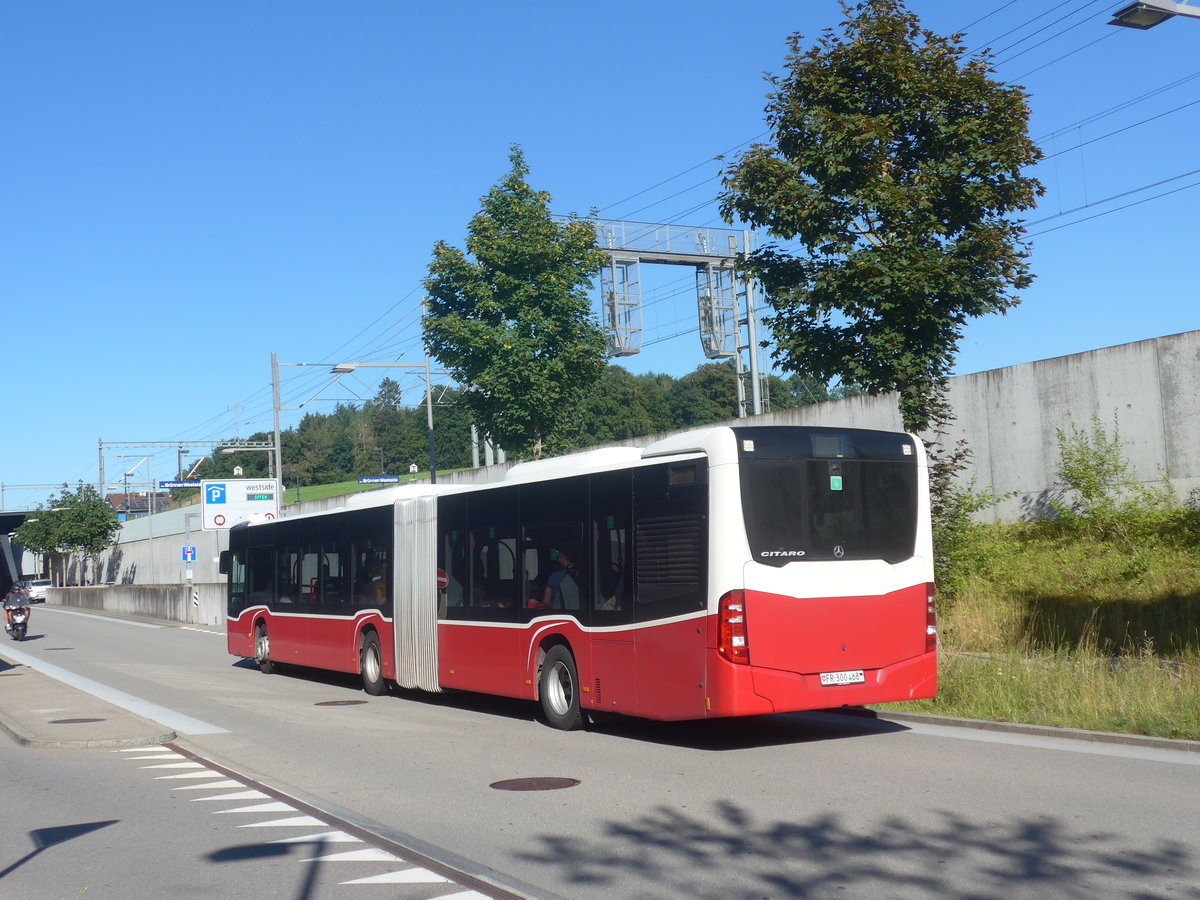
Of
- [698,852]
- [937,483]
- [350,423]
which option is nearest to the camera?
[698,852]

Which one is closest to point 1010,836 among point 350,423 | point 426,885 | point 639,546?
point 426,885

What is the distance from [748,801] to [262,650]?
56.2 ft

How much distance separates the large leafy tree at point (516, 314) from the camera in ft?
110

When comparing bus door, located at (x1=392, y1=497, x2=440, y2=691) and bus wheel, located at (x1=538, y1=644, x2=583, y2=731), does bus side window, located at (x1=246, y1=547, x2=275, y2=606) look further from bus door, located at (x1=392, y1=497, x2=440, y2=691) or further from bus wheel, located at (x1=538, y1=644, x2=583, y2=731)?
bus wheel, located at (x1=538, y1=644, x2=583, y2=731)

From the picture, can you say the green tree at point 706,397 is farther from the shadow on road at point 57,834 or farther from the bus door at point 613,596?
the shadow on road at point 57,834

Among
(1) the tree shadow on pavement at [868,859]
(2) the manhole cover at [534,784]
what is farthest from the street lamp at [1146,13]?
(2) the manhole cover at [534,784]

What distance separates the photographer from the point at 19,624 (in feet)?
124

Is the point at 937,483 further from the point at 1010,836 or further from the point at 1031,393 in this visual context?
the point at 1010,836

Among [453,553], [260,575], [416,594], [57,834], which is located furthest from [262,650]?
[57,834]

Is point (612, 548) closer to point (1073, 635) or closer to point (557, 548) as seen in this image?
point (557, 548)

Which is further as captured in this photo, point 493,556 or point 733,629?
point 493,556

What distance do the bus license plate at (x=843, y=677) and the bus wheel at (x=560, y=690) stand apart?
2995mm

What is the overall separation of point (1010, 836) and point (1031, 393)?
15.7 m

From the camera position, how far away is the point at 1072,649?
1641 centimetres
